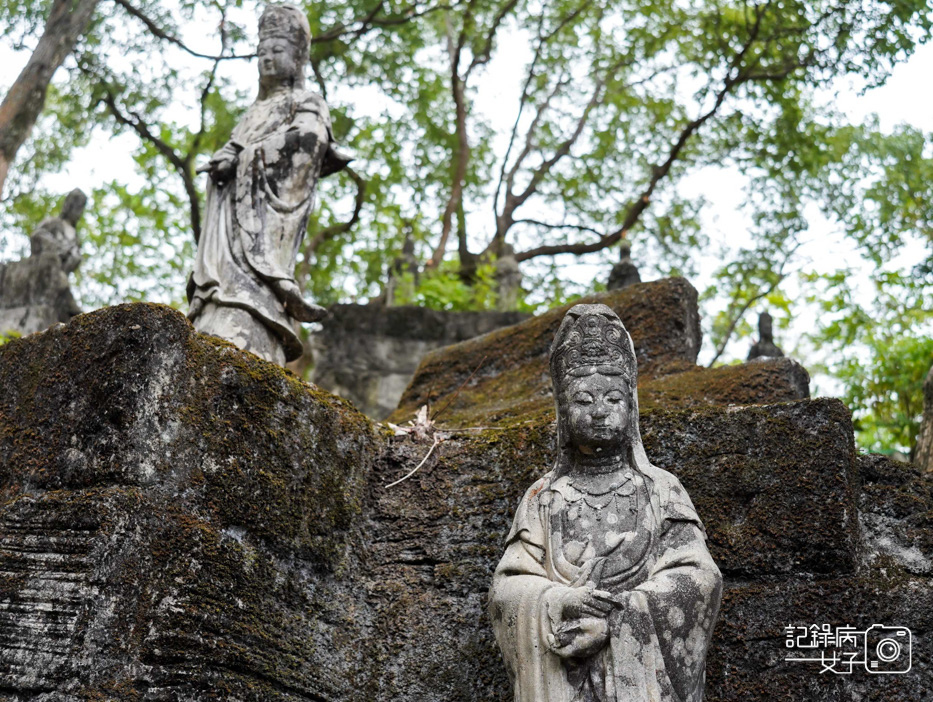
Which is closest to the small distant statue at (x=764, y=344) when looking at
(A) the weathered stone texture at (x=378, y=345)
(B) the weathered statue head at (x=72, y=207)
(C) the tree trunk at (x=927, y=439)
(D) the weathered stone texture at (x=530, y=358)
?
(A) the weathered stone texture at (x=378, y=345)

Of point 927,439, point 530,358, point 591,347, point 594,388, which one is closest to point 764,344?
point 530,358

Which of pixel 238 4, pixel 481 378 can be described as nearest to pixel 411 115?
pixel 238 4

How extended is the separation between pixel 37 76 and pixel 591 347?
31.7ft

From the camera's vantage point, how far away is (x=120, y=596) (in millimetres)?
4766

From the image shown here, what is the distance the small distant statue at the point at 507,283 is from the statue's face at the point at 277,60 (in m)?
8.82

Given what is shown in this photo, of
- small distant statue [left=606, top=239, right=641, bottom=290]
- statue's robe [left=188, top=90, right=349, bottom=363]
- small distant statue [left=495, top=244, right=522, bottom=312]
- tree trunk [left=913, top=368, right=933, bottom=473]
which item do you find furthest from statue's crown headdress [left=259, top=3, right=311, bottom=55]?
small distant statue [left=495, top=244, right=522, bottom=312]

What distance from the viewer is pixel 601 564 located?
4.81 m

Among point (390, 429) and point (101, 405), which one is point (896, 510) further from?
point (101, 405)

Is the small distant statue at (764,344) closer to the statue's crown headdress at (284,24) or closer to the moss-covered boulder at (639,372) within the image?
the moss-covered boulder at (639,372)

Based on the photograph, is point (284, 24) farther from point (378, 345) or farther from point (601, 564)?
point (378, 345)

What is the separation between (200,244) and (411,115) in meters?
14.8

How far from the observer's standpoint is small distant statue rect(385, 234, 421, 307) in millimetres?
16891

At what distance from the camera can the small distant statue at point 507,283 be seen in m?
17.1

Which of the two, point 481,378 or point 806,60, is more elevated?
point 806,60
